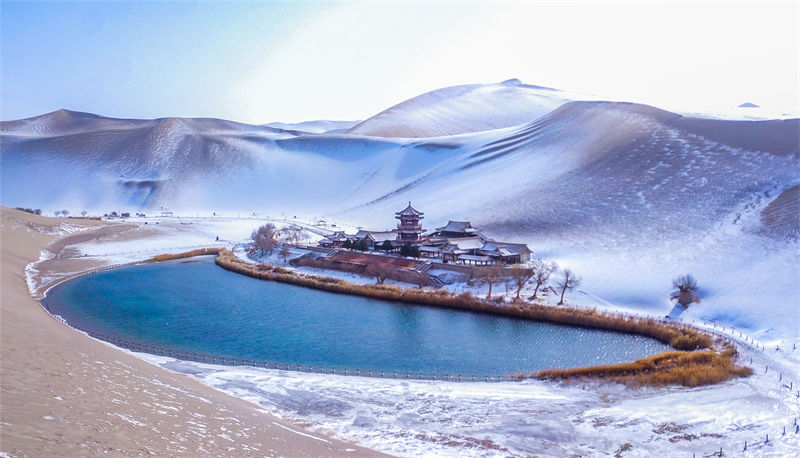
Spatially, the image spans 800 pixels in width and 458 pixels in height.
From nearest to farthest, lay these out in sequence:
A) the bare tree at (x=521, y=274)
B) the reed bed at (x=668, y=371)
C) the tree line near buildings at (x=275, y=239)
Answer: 1. the reed bed at (x=668, y=371)
2. the bare tree at (x=521, y=274)
3. the tree line near buildings at (x=275, y=239)

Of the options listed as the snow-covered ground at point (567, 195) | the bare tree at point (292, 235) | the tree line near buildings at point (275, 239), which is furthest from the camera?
the bare tree at point (292, 235)

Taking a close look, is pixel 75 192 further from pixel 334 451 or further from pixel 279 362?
pixel 334 451

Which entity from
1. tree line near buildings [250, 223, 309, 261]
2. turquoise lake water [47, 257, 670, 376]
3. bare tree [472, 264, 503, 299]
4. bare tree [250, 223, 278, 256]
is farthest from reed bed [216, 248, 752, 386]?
bare tree [250, 223, 278, 256]

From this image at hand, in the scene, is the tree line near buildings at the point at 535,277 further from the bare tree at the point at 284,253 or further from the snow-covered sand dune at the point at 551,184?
the bare tree at the point at 284,253

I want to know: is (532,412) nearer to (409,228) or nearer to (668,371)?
(668,371)

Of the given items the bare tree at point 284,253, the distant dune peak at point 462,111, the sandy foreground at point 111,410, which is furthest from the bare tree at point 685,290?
the distant dune peak at point 462,111

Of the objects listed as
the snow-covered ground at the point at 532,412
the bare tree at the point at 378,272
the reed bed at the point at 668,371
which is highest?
the bare tree at the point at 378,272

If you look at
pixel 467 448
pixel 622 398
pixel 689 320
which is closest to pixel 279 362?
pixel 467 448

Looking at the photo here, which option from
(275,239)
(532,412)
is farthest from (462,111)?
(532,412)
